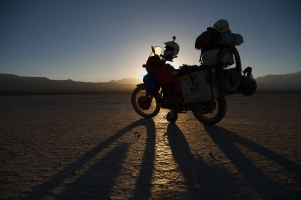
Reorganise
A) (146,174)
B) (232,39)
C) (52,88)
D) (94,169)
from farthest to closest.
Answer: (52,88) < (232,39) < (94,169) < (146,174)

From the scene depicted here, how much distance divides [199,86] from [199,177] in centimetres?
223

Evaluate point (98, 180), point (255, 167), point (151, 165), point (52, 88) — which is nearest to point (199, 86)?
point (255, 167)

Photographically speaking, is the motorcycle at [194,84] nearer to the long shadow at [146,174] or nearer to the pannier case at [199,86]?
the pannier case at [199,86]

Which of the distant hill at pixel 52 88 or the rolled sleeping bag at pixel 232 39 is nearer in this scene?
the rolled sleeping bag at pixel 232 39

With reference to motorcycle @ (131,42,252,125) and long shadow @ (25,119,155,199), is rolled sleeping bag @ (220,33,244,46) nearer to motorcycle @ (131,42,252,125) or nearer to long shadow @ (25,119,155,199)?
motorcycle @ (131,42,252,125)

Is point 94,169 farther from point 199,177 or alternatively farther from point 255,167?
point 255,167

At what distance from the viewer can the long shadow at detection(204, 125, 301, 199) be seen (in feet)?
4.72

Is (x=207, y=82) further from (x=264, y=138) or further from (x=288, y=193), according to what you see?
(x=288, y=193)

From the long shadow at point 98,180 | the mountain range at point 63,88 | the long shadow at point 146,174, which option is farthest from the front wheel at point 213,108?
the mountain range at point 63,88

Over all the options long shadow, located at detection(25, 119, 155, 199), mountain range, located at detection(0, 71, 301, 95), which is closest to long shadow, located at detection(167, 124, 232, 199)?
long shadow, located at detection(25, 119, 155, 199)

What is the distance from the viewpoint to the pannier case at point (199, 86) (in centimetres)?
352

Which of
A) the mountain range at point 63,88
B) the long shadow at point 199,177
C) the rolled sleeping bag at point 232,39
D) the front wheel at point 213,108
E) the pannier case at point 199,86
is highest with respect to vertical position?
the mountain range at point 63,88

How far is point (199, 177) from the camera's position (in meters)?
1.70

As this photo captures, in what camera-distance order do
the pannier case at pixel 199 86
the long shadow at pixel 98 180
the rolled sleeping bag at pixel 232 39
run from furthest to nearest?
the pannier case at pixel 199 86 → the rolled sleeping bag at pixel 232 39 → the long shadow at pixel 98 180
